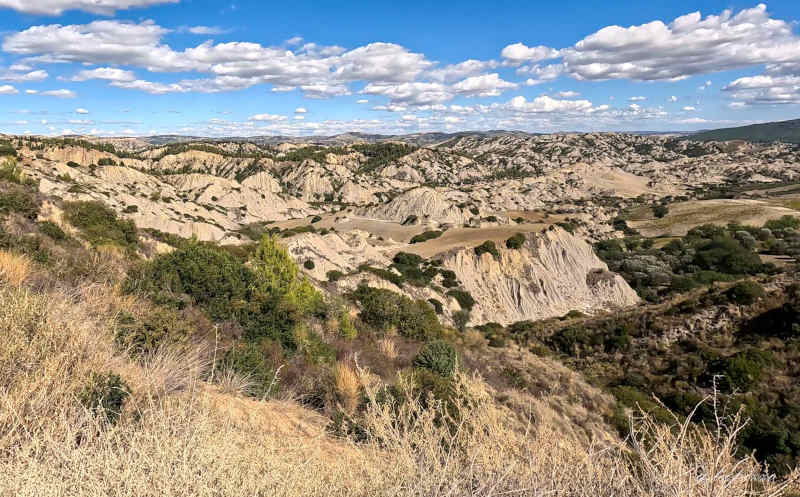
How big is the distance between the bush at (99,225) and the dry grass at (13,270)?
27.9 feet

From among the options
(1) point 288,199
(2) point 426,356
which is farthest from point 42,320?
(1) point 288,199

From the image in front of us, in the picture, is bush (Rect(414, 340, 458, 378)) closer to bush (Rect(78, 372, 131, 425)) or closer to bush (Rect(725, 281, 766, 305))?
bush (Rect(78, 372, 131, 425))

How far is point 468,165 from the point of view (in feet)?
526

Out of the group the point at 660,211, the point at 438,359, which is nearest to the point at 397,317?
the point at 438,359

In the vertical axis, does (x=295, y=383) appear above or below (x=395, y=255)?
above

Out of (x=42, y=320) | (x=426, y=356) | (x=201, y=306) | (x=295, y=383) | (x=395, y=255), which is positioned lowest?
(x=395, y=255)

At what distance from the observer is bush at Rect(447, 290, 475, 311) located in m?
34.5

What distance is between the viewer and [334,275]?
98.4 feet

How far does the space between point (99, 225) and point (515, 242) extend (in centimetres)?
3380

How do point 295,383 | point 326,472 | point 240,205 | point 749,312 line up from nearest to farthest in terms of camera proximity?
point 326,472 < point 295,383 < point 749,312 < point 240,205

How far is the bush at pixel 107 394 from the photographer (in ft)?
13.8

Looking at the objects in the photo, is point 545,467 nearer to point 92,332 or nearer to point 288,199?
point 92,332

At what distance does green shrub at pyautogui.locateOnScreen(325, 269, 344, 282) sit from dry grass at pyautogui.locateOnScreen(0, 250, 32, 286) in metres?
21.1

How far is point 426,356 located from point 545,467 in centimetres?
775
